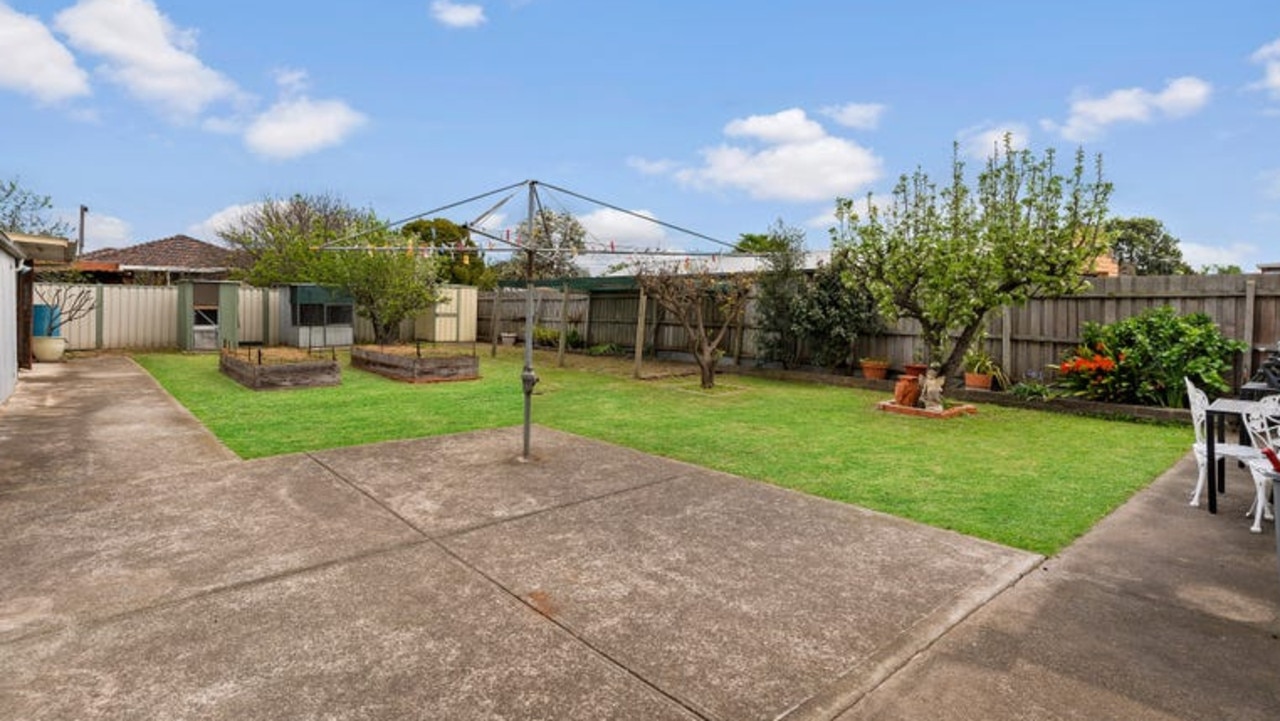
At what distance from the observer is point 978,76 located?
35.6ft

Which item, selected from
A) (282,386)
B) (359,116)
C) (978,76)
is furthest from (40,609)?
(359,116)

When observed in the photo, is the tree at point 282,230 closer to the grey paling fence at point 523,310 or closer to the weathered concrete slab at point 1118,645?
the grey paling fence at point 523,310

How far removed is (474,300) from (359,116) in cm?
664

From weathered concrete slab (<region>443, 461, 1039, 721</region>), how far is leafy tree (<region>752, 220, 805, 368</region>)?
8200 mm

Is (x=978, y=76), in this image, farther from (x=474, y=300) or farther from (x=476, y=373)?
(x=474, y=300)

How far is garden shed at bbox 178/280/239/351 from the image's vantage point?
16.1 meters

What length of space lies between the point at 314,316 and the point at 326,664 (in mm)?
17475

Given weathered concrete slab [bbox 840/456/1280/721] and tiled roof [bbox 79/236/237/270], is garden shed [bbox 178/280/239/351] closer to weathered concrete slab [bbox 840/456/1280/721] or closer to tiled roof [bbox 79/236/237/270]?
tiled roof [bbox 79/236/237/270]

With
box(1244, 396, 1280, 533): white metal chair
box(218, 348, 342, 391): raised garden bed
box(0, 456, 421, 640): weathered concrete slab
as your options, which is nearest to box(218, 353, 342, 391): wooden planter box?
box(218, 348, 342, 391): raised garden bed

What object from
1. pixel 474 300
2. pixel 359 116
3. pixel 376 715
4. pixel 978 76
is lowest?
pixel 376 715

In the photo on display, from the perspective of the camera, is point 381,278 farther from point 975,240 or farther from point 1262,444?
point 1262,444

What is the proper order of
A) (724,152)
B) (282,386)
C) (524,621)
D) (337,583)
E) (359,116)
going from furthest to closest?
(724,152) → (359,116) → (282,386) → (337,583) → (524,621)

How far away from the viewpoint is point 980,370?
33.3 feet

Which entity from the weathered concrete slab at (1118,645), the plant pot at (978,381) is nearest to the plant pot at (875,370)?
the plant pot at (978,381)
